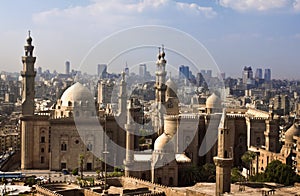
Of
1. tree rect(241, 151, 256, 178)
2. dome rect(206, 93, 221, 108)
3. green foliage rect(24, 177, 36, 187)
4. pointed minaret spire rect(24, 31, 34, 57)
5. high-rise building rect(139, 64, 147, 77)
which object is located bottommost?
green foliage rect(24, 177, 36, 187)

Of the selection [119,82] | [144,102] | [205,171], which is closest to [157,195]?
[205,171]

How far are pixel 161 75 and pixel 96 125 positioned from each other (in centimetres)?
471

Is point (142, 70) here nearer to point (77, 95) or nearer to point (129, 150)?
point (129, 150)

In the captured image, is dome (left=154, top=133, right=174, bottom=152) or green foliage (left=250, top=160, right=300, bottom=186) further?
dome (left=154, top=133, right=174, bottom=152)

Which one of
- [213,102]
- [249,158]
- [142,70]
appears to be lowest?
[249,158]

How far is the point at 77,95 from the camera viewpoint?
25.6 meters

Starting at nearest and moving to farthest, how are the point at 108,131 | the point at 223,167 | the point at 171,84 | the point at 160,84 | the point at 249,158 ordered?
the point at 223,167
the point at 249,158
the point at 108,131
the point at 160,84
the point at 171,84

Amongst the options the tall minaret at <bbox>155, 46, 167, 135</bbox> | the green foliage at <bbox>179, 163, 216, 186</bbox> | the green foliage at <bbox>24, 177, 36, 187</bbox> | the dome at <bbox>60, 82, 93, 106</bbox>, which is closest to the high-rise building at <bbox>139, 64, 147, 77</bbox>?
the tall minaret at <bbox>155, 46, 167, 135</bbox>

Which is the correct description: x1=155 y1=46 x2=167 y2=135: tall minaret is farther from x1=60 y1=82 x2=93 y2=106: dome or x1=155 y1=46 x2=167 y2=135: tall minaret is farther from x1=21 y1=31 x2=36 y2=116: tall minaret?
x1=21 y1=31 x2=36 y2=116: tall minaret

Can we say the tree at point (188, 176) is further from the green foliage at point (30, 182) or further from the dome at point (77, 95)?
the dome at point (77, 95)

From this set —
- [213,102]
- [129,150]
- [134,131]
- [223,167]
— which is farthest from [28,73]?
[223,167]

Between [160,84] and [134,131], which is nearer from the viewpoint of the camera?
[134,131]

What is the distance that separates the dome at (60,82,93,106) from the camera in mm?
25531

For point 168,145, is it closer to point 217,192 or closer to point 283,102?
point 217,192
